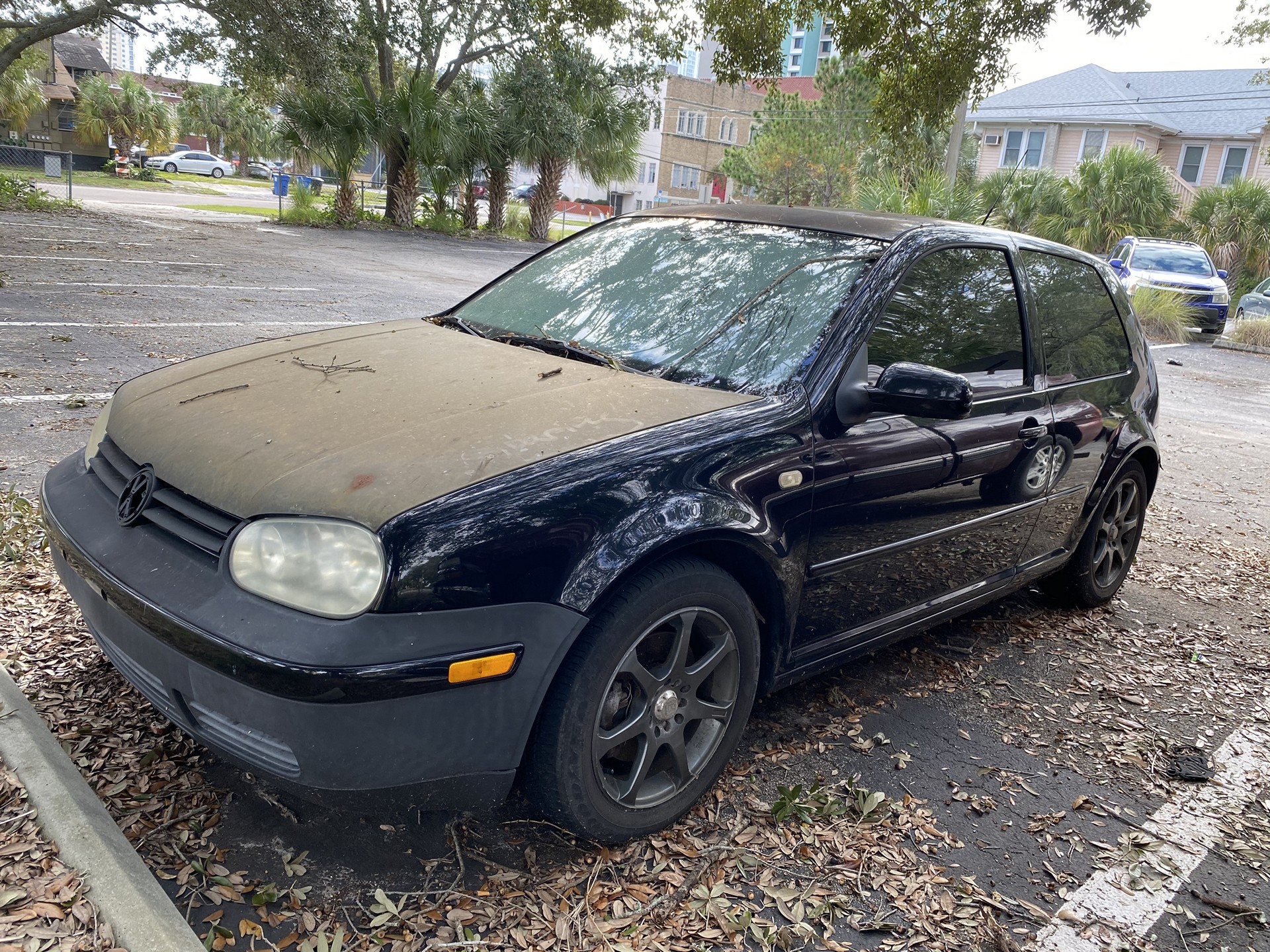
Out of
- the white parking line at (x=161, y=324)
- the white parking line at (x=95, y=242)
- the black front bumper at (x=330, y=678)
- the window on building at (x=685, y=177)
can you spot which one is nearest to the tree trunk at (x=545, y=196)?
the white parking line at (x=95, y=242)

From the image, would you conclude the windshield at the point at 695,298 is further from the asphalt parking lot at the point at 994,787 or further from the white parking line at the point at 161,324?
the white parking line at the point at 161,324

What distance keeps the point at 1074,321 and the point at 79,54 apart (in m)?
70.9

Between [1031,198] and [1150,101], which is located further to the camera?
[1150,101]

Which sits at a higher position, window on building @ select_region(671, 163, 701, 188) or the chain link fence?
window on building @ select_region(671, 163, 701, 188)

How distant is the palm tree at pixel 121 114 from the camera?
48000mm

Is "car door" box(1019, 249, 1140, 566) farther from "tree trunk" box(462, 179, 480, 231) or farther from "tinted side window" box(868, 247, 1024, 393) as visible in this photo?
"tree trunk" box(462, 179, 480, 231)

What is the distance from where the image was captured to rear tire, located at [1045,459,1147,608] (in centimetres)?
452

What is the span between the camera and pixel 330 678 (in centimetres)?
202

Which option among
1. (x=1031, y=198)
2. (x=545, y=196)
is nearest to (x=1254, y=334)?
(x=1031, y=198)

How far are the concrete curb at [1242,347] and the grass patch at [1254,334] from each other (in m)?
0.09

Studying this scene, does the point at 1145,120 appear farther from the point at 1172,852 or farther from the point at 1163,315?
the point at 1172,852

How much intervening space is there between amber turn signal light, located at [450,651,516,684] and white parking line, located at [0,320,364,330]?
21.2ft

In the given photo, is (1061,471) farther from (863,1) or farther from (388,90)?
(388,90)

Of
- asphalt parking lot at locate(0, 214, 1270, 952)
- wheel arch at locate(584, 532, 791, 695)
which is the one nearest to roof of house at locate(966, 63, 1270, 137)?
asphalt parking lot at locate(0, 214, 1270, 952)
